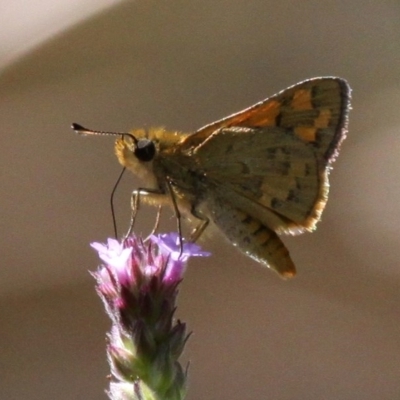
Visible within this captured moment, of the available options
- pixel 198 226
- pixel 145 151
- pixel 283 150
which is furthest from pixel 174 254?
pixel 283 150

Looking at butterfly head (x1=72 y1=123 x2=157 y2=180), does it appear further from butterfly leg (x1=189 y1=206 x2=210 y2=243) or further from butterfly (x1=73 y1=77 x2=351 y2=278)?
butterfly leg (x1=189 y1=206 x2=210 y2=243)

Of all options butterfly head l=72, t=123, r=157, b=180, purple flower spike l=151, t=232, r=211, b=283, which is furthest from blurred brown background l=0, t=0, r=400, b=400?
purple flower spike l=151, t=232, r=211, b=283

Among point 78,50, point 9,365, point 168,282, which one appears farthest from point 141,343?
point 78,50

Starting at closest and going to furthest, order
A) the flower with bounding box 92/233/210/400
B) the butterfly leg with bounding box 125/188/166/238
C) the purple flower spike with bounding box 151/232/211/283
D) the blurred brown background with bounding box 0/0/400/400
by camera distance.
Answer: the flower with bounding box 92/233/210/400
the purple flower spike with bounding box 151/232/211/283
the butterfly leg with bounding box 125/188/166/238
the blurred brown background with bounding box 0/0/400/400

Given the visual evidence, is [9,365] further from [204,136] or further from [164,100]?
[204,136]

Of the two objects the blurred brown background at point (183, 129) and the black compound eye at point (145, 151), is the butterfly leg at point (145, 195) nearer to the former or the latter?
the black compound eye at point (145, 151)

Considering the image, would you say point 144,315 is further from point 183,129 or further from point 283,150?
point 183,129

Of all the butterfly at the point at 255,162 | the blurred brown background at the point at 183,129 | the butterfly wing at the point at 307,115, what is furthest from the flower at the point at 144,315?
the blurred brown background at the point at 183,129
